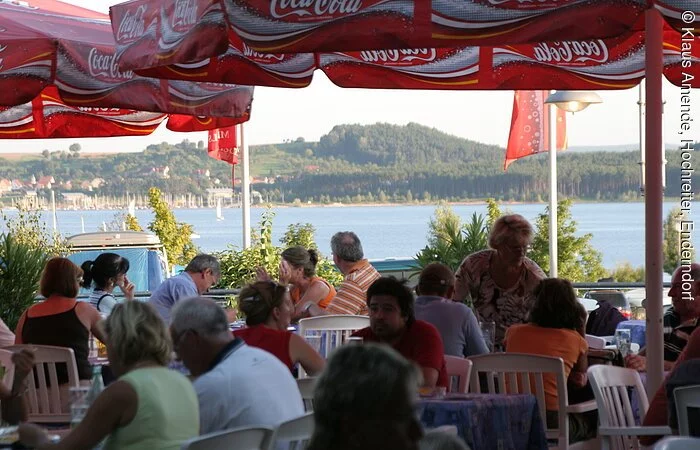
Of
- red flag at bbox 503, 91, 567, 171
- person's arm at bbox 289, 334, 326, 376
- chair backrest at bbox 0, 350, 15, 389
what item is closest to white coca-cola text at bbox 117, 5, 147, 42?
chair backrest at bbox 0, 350, 15, 389

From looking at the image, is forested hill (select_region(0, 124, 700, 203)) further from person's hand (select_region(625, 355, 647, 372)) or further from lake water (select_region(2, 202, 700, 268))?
person's hand (select_region(625, 355, 647, 372))

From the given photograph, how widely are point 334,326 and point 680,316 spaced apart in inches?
85.6

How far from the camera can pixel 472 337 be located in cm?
613

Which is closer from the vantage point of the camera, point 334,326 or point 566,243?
point 334,326

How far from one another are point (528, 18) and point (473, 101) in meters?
80.6

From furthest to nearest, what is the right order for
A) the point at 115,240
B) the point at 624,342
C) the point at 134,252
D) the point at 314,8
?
1. the point at 115,240
2. the point at 134,252
3. the point at 624,342
4. the point at 314,8

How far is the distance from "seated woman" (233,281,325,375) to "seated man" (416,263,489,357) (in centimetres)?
137

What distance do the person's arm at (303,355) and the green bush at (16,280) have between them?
644 cm

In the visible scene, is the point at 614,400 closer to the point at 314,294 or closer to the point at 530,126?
the point at 314,294

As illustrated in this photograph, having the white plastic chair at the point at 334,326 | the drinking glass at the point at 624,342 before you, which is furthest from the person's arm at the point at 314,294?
the drinking glass at the point at 624,342

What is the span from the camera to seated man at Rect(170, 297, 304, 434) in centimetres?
377

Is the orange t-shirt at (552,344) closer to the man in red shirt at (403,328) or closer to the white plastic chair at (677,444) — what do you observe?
the man in red shirt at (403,328)

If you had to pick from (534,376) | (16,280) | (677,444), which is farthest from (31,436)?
(16,280)

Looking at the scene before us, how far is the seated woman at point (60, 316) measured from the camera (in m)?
6.37
